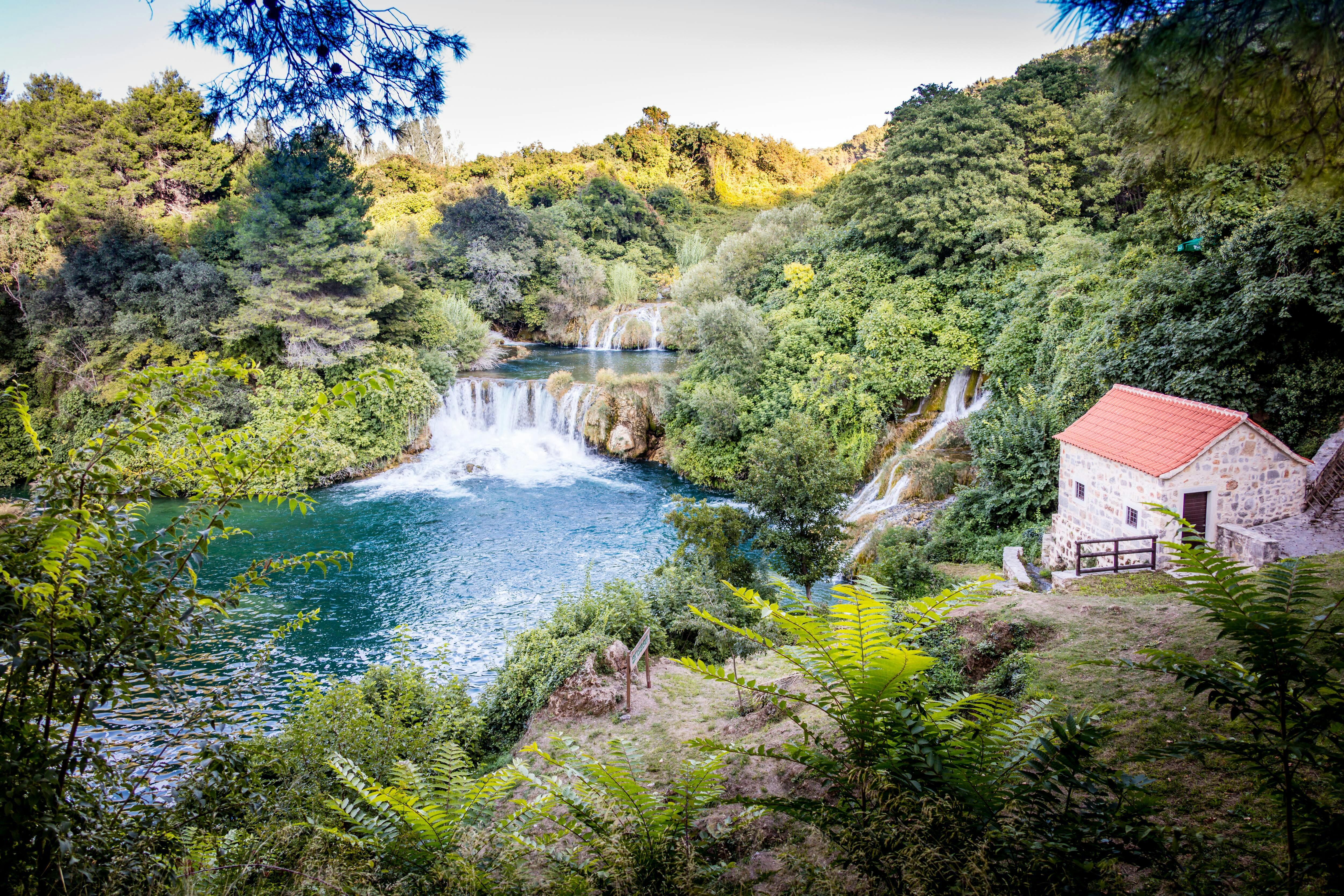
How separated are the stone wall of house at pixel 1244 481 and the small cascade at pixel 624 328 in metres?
27.0

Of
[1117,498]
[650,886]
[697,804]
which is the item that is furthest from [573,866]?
[1117,498]

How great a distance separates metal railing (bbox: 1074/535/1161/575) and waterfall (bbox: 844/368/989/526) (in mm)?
6019

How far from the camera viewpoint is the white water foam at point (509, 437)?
22328mm

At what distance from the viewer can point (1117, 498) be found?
399 inches

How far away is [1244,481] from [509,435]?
21.5m

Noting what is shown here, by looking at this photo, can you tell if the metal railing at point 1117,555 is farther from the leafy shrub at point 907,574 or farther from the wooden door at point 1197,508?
the leafy shrub at point 907,574

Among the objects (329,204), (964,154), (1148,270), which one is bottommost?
(1148,270)

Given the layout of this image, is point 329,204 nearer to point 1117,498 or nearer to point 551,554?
point 551,554

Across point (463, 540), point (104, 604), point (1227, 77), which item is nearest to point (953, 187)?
point (463, 540)

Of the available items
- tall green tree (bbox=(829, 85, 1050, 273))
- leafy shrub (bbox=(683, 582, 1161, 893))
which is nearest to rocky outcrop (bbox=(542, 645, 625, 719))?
leafy shrub (bbox=(683, 582, 1161, 893))

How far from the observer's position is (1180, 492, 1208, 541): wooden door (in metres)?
9.23

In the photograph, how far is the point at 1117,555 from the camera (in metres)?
9.72

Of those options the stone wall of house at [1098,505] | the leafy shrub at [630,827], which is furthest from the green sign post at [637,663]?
the stone wall of house at [1098,505]

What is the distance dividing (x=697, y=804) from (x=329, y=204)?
23.8m
